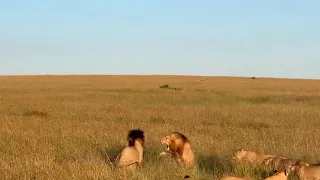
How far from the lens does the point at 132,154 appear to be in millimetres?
7754

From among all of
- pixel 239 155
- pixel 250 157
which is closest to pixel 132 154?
pixel 239 155

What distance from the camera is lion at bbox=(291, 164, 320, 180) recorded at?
6219mm

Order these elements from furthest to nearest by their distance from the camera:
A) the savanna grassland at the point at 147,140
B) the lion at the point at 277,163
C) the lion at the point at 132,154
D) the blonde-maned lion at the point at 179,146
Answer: the blonde-maned lion at the point at 179,146 < the lion at the point at 132,154 < the savanna grassland at the point at 147,140 < the lion at the point at 277,163

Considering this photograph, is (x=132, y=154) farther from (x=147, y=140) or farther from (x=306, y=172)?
(x=147, y=140)

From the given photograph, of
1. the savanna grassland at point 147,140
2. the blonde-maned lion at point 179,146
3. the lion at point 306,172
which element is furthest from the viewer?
the blonde-maned lion at point 179,146

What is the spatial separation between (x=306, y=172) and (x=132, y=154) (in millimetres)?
2520

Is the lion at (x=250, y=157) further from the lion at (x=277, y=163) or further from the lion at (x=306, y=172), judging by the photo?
the lion at (x=306, y=172)

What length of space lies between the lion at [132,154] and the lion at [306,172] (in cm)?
216

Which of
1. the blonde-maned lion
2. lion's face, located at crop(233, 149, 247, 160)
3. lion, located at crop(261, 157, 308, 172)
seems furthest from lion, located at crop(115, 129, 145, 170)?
lion, located at crop(261, 157, 308, 172)

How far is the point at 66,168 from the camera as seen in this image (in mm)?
7520

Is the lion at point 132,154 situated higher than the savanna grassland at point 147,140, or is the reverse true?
the lion at point 132,154

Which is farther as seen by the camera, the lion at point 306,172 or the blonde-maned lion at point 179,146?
the blonde-maned lion at point 179,146

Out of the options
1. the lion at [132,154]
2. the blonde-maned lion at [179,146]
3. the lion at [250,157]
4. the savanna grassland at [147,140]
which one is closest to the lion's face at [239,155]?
the lion at [250,157]

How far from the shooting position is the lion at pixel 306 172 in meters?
6.22
